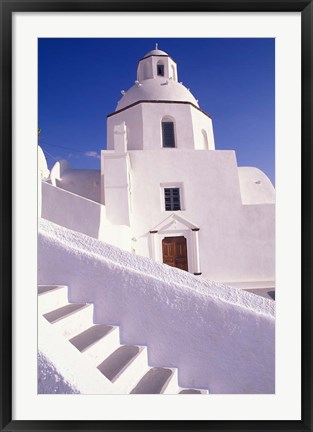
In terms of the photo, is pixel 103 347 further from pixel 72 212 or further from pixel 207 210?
pixel 207 210

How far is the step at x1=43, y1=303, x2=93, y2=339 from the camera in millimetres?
2229

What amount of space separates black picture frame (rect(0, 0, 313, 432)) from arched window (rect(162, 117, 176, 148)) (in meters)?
8.51

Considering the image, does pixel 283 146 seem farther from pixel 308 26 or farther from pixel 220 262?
pixel 220 262

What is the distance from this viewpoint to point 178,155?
9.66 m

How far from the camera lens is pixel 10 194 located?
82.2 inches

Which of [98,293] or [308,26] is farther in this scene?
[98,293]

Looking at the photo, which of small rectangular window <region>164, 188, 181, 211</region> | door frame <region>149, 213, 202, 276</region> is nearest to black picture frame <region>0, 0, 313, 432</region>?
door frame <region>149, 213, 202, 276</region>

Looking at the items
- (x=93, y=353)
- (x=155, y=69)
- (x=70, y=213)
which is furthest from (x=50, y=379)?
(x=155, y=69)

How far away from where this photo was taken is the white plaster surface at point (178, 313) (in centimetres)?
249

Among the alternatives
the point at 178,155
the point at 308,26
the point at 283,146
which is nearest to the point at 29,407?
the point at 283,146

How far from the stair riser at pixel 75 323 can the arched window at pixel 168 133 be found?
871cm

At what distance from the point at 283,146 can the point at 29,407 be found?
2660 millimetres

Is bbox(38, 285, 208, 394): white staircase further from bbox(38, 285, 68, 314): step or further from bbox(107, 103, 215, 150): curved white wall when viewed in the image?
bbox(107, 103, 215, 150): curved white wall

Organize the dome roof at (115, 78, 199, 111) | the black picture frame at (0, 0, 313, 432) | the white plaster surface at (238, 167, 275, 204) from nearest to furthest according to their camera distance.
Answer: the black picture frame at (0, 0, 313, 432) < the white plaster surface at (238, 167, 275, 204) < the dome roof at (115, 78, 199, 111)
